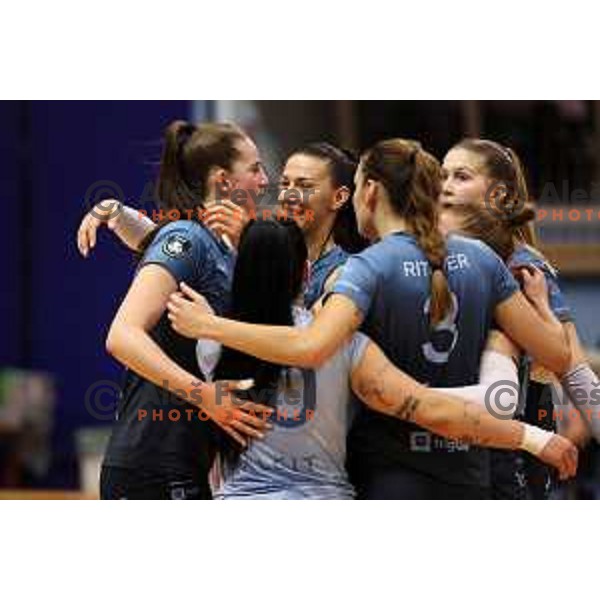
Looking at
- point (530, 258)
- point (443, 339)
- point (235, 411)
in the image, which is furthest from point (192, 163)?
point (530, 258)

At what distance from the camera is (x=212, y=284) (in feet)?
13.8

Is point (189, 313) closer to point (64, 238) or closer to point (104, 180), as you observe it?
point (104, 180)

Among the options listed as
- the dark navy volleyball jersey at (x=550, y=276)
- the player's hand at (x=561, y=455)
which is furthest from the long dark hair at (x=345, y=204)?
the player's hand at (x=561, y=455)

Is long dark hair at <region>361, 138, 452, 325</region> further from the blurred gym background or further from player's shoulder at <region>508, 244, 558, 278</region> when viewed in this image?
player's shoulder at <region>508, 244, 558, 278</region>

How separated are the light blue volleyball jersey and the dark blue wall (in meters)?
0.58

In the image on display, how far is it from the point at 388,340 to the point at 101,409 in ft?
3.53

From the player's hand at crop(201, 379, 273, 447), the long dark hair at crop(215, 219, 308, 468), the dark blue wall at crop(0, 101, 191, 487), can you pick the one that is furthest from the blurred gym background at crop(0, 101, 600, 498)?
the player's hand at crop(201, 379, 273, 447)

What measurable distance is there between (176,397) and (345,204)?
2.21 feet

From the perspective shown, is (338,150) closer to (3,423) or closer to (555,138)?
(555,138)

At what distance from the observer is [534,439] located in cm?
431

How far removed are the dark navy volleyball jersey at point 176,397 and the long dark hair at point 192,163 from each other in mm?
66

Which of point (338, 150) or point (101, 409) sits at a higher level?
point (338, 150)

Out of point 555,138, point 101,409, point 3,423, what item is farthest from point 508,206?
point 3,423

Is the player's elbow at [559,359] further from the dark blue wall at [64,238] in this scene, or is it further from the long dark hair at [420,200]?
the dark blue wall at [64,238]
